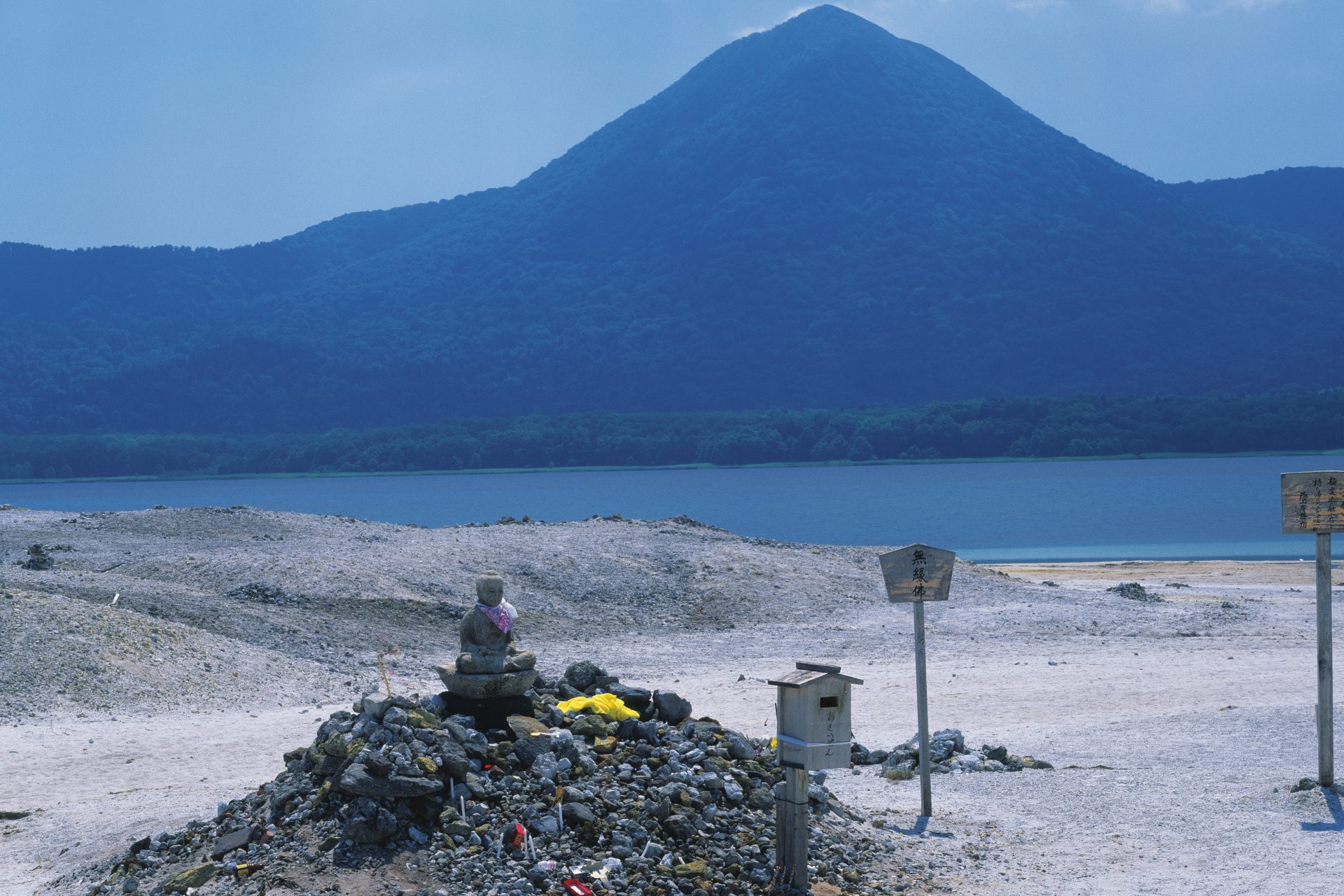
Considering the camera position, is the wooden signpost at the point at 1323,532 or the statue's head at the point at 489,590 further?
the wooden signpost at the point at 1323,532

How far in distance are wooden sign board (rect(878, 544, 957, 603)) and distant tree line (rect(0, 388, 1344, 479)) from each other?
6023 inches

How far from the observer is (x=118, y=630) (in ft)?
59.4

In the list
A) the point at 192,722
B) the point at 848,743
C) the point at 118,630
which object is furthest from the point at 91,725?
the point at 848,743

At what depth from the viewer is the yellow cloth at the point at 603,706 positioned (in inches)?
388

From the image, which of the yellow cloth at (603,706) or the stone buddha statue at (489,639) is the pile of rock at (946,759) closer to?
the yellow cloth at (603,706)

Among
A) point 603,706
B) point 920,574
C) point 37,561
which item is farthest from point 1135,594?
point 37,561

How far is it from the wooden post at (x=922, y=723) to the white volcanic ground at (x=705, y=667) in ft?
0.59

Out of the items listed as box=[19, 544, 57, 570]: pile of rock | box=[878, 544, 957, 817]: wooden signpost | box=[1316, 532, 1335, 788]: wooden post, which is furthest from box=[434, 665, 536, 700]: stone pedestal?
box=[19, 544, 57, 570]: pile of rock

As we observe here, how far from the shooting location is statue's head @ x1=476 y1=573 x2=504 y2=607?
9414 millimetres

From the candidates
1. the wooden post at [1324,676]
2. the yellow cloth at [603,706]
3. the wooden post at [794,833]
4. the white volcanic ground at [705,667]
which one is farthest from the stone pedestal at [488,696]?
the wooden post at [1324,676]

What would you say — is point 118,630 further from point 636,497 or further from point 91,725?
point 636,497

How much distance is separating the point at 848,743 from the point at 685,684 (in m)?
9.89

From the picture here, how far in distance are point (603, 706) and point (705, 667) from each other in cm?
1028

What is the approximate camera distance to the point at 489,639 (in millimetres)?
9461
